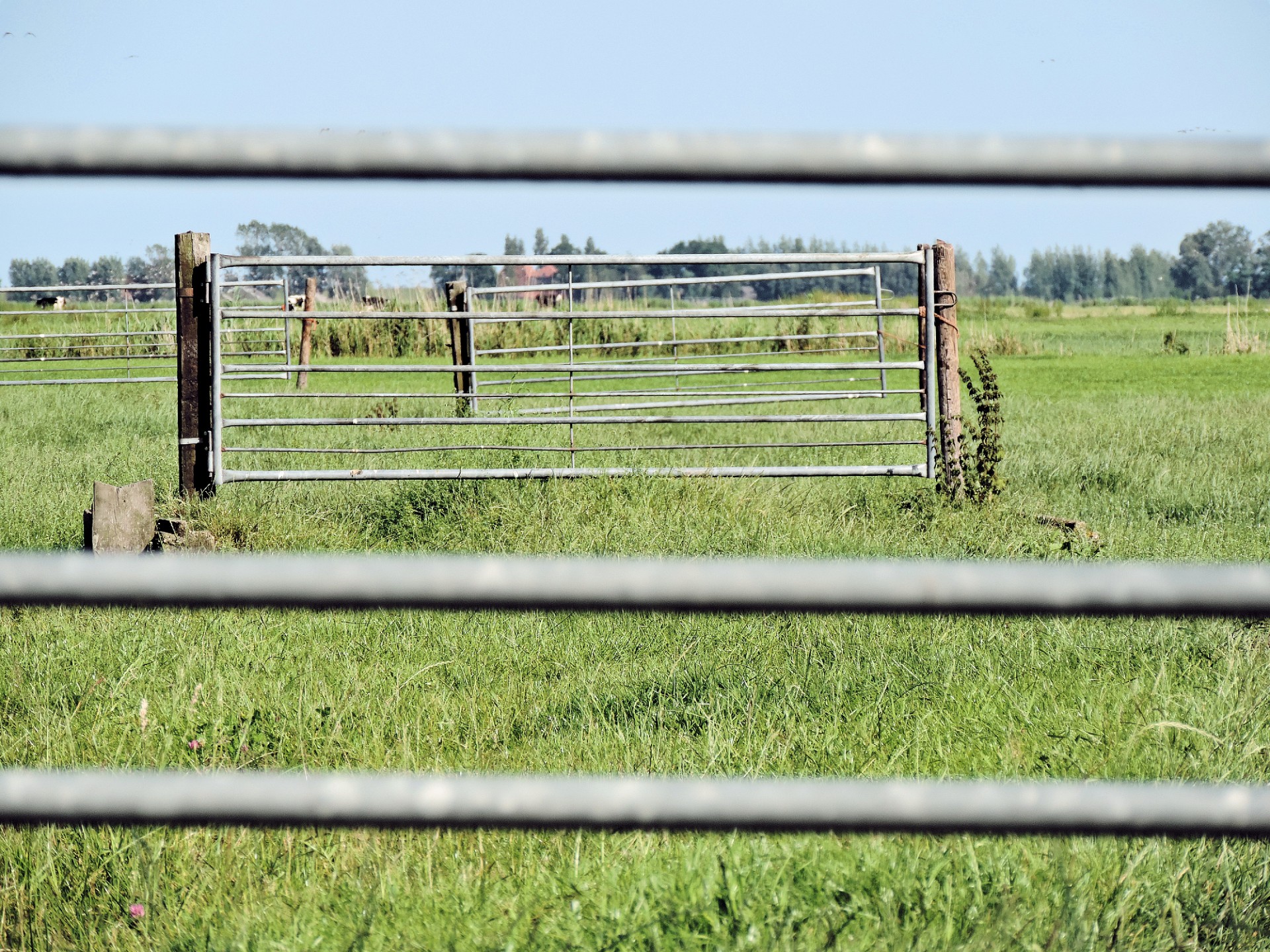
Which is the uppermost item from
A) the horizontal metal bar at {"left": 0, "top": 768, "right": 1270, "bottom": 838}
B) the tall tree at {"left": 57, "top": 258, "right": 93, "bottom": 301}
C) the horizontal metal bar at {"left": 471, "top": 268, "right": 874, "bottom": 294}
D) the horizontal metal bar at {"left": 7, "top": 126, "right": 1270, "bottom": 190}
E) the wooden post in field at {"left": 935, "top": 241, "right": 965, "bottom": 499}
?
the tall tree at {"left": 57, "top": 258, "right": 93, "bottom": 301}

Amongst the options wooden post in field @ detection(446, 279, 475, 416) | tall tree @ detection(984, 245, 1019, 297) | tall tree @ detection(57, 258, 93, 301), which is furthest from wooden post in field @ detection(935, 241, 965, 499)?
tall tree @ detection(984, 245, 1019, 297)

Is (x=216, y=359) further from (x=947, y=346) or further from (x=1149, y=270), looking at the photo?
(x=1149, y=270)

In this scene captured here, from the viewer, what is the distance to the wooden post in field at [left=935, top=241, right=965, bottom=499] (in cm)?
669

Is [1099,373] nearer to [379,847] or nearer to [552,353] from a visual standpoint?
[552,353]

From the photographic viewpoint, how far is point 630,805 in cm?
87

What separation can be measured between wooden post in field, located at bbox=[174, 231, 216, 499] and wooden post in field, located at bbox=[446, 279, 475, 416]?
3180 millimetres

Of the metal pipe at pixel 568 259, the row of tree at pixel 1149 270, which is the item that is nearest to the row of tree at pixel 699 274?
the metal pipe at pixel 568 259

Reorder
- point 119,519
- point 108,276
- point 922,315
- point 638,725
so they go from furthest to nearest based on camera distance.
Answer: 1. point 108,276
2. point 922,315
3. point 119,519
4. point 638,725

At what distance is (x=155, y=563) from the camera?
0.87 m

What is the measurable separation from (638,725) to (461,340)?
8795mm

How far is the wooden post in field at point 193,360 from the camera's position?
6.12 meters

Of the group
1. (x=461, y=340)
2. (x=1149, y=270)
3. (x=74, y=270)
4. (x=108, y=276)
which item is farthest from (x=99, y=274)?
(x=1149, y=270)

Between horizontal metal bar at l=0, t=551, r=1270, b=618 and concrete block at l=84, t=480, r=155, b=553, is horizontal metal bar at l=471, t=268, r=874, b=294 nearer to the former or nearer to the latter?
concrete block at l=84, t=480, r=155, b=553

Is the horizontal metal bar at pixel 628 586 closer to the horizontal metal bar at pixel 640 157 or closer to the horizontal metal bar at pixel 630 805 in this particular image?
the horizontal metal bar at pixel 630 805
